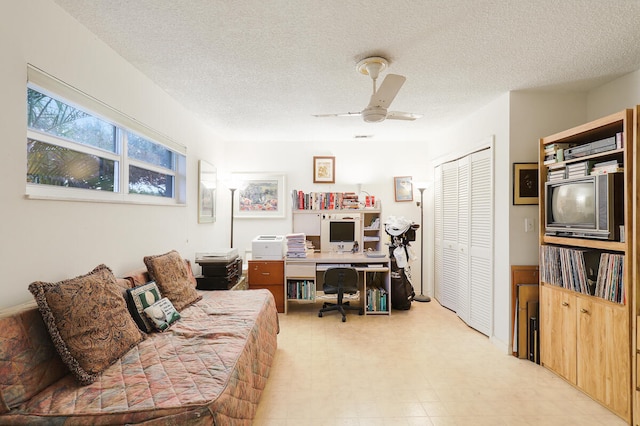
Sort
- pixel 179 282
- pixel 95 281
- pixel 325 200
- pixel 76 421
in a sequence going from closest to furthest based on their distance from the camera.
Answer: pixel 76 421, pixel 95 281, pixel 179 282, pixel 325 200

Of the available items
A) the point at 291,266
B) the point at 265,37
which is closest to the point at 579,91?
the point at 265,37

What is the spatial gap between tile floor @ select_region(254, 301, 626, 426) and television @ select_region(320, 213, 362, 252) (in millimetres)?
1303

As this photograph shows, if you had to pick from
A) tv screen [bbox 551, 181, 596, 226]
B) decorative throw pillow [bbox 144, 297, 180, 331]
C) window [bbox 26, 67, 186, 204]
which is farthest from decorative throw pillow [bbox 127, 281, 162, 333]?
tv screen [bbox 551, 181, 596, 226]

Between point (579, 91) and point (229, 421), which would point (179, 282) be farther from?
point (579, 91)

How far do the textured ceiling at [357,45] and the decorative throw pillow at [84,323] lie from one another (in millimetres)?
1583

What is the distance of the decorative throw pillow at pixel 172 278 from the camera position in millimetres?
2553

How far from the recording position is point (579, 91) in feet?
9.91

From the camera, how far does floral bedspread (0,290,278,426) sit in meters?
1.29

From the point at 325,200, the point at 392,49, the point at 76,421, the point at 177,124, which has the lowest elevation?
the point at 76,421

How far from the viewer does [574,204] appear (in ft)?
8.00

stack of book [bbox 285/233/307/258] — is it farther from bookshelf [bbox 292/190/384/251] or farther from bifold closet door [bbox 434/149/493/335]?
bifold closet door [bbox 434/149/493/335]

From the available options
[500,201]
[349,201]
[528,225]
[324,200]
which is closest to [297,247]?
[324,200]

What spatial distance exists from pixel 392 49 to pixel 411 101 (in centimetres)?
121

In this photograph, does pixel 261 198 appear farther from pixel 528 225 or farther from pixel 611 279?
pixel 611 279
